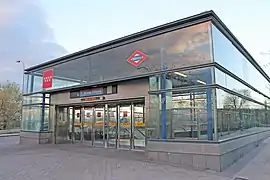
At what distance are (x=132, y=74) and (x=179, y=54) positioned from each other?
2.57 meters

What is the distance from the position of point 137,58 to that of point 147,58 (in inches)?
25.4

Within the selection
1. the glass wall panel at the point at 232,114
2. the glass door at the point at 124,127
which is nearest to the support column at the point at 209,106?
the glass wall panel at the point at 232,114

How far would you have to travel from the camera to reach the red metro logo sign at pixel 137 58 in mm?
11375

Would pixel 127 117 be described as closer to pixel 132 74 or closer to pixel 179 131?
pixel 132 74

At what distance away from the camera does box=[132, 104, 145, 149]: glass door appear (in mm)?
12648

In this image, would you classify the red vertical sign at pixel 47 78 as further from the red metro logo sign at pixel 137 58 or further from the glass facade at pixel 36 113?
the red metro logo sign at pixel 137 58

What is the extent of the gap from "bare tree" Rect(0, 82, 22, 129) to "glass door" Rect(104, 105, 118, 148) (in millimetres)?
24698

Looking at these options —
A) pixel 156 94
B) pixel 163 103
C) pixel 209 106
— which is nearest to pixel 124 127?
pixel 156 94

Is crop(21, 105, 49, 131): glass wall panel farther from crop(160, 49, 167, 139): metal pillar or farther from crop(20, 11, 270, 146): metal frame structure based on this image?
crop(160, 49, 167, 139): metal pillar

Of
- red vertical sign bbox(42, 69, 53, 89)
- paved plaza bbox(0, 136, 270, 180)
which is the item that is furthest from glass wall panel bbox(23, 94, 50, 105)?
paved plaza bbox(0, 136, 270, 180)

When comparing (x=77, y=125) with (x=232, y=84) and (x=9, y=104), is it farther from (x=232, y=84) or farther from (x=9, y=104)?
(x=9, y=104)

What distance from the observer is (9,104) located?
34281mm

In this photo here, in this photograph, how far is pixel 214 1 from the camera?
404 inches

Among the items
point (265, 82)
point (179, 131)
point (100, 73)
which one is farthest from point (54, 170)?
point (265, 82)
